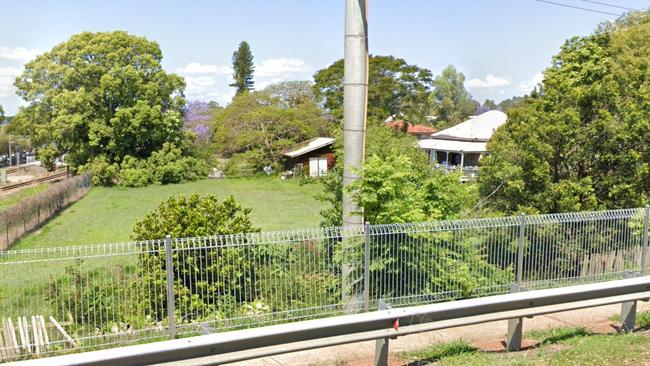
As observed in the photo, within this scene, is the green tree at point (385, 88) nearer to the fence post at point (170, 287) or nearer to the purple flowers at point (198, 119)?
the purple flowers at point (198, 119)

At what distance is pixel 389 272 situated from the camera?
29.3ft

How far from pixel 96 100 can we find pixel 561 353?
4559 cm

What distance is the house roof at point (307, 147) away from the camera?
49.3 metres

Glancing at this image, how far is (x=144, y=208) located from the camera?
31938mm

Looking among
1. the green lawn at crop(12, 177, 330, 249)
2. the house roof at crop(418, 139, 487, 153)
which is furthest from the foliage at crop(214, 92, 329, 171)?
the house roof at crop(418, 139, 487, 153)

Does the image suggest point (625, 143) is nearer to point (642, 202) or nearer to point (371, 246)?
point (642, 202)

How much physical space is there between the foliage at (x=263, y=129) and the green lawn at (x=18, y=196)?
15.8 metres

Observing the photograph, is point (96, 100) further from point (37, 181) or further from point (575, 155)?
point (575, 155)

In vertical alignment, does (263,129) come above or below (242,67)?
below

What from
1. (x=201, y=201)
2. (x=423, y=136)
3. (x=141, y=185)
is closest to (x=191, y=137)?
(x=141, y=185)

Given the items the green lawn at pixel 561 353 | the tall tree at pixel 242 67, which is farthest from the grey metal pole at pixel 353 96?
the tall tree at pixel 242 67

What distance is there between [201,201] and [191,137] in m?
40.5

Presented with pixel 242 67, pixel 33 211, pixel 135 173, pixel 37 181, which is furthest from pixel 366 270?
pixel 242 67

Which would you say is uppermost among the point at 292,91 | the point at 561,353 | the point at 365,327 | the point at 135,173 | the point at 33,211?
the point at 292,91
